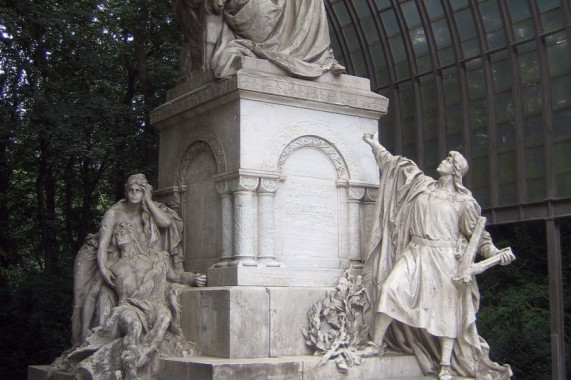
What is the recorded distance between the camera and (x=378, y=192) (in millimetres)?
11477

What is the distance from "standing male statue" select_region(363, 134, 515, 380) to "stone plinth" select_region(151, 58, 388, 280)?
2.13 ft

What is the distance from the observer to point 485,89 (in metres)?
25.7

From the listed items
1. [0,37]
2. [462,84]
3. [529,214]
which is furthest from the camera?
[462,84]

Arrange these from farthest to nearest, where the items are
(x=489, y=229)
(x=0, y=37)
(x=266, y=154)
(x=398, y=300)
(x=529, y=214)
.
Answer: (x=489, y=229) → (x=529, y=214) → (x=0, y=37) → (x=266, y=154) → (x=398, y=300)

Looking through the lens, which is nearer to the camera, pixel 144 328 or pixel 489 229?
pixel 144 328

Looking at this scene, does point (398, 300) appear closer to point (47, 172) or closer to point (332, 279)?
point (332, 279)

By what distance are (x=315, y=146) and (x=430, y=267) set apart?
2297 millimetres

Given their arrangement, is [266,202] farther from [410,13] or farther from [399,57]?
[399,57]

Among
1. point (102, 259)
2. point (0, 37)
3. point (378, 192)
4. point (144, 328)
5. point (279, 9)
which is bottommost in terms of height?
point (144, 328)

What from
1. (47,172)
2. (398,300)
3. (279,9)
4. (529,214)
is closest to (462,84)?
(529,214)

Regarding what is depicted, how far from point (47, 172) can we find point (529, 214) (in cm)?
1449

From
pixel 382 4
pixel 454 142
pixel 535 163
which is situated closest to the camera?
pixel 535 163

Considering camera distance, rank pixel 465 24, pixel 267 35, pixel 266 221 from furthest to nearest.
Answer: pixel 465 24
pixel 267 35
pixel 266 221

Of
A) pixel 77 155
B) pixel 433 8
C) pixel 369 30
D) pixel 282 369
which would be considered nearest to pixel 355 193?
pixel 282 369
